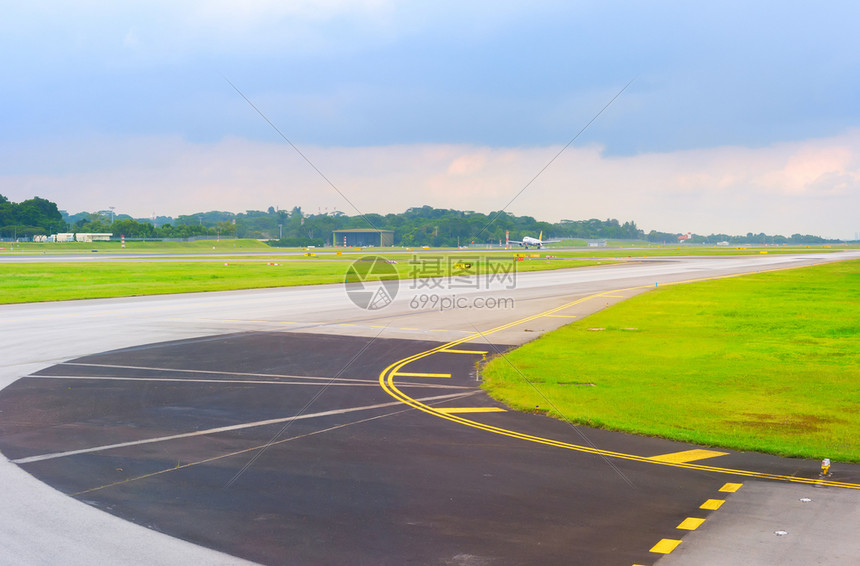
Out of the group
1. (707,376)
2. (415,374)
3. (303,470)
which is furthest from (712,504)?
(415,374)

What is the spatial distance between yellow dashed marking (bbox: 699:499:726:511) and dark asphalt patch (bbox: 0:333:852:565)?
164 mm

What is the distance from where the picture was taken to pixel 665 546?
7105mm

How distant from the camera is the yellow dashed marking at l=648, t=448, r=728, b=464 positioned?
1019 cm

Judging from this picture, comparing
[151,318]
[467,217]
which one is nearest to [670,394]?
[151,318]

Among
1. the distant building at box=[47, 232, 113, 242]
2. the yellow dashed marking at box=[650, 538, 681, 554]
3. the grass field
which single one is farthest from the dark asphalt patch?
the distant building at box=[47, 232, 113, 242]

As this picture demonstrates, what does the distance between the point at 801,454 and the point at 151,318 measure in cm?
2434

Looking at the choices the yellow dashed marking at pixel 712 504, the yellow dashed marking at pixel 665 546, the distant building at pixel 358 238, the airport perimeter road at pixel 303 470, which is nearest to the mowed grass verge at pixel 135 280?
the airport perimeter road at pixel 303 470

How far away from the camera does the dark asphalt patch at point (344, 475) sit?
7238mm

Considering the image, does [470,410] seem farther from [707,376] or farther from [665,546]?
[707,376]

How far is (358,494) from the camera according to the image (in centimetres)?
862

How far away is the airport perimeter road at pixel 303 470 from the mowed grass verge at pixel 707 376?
41.1 inches

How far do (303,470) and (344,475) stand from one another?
64cm

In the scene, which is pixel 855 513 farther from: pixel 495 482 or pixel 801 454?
pixel 495 482

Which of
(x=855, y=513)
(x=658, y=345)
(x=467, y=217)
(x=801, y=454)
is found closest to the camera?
(x=855, y=513)
